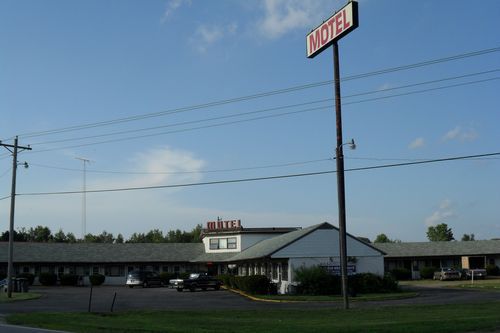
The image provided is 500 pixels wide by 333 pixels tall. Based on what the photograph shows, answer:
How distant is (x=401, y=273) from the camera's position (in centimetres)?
6750

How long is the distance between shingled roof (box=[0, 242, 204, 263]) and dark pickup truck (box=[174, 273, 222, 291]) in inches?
682

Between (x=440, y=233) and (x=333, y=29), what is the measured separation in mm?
134270

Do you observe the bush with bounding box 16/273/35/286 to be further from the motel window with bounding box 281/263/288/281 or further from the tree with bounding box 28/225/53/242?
the tree with bounding box 28/225/53/242

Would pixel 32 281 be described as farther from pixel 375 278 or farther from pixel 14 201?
pixel 375 278

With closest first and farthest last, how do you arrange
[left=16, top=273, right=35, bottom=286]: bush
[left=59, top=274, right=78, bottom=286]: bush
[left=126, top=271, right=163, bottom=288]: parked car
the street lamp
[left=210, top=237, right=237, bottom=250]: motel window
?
1. the street lamp
2. [left=126, top=271, right=163, bottom=288]: parked car
3. [left=16, top=273, right=35, bottom=286]: bush
4. [left=59, top=274, right=78, bottom=286]: bush
5. [left=210, top=237, right=237, bottom=250]: motel window

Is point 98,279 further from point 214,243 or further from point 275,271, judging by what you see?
point 275,271

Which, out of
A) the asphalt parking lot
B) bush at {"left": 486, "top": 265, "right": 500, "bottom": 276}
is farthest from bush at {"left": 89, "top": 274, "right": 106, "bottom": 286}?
bush at {"left": 486, "top": 265, "right": 500, "bottom": 276}

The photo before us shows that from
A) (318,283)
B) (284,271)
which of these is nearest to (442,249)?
(284,271)

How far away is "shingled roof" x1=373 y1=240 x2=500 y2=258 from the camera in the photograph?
70.1 m

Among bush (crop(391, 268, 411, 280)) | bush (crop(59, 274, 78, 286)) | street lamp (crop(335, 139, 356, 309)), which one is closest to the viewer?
street lamp (crop(335, 139, 356, 309))

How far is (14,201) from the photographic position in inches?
1703

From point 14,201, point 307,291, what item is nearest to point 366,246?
point 307,291

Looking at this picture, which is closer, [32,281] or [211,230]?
[32,281]

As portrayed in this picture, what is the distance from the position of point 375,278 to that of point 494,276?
3179cm
